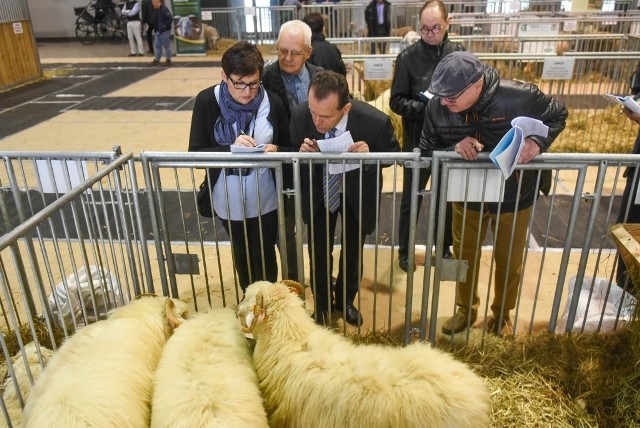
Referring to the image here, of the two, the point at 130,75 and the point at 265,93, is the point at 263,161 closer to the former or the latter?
the point at 265,93

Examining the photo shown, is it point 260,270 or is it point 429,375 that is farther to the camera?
point 260,270

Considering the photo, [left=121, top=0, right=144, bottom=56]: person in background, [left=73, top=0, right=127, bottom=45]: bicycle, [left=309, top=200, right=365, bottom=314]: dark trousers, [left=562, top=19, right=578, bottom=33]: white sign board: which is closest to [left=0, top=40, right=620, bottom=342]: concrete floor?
[left=309, top=200, right=365, bottom=314]: dark trousers

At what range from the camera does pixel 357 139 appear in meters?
3.19

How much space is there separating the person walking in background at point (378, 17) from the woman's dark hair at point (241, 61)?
11408mm

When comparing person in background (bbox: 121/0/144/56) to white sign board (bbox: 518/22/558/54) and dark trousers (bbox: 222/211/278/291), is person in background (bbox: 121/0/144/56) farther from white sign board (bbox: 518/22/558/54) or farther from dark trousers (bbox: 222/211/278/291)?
dark trousers (bbox: 222/211/278/291)

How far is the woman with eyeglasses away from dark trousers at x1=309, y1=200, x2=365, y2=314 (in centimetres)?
32

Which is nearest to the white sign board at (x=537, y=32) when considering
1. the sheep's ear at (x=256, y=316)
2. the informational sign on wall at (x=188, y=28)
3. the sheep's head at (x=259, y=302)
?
the informational sign on wall at (x=188, y=28)

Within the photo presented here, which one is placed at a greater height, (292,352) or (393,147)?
(393,147)

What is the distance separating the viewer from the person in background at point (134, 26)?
16609 mm

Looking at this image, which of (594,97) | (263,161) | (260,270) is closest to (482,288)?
(260,270)

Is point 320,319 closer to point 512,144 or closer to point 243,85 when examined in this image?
point 243,85

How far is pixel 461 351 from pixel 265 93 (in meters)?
2.11

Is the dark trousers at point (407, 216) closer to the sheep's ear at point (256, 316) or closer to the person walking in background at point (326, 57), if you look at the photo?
the person walking in background at point (326, 57)

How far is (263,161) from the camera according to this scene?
119 inches
